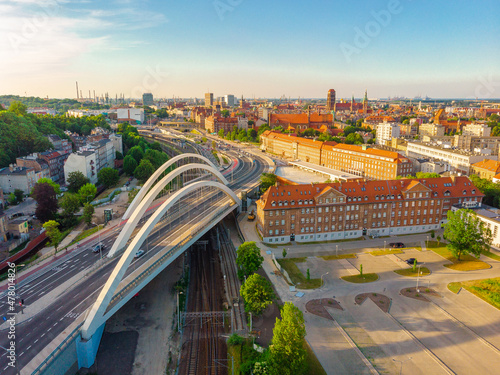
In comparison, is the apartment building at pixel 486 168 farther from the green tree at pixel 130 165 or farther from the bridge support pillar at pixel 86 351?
the green tree at pixel 130 165

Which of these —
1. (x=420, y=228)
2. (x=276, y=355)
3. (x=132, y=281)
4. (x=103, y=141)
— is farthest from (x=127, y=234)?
(x=103, y=141)

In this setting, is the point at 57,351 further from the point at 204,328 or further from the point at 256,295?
the point at 256,295

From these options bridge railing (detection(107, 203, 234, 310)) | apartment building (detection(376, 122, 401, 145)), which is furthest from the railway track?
apartment building (detection(376, 122, 401, 145))

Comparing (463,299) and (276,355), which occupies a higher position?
(276,355)

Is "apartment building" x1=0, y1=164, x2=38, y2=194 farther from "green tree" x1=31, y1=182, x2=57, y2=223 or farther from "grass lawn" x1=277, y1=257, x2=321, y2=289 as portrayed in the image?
"grass lawn" x1=277, y1=257, x2=321, y2=289

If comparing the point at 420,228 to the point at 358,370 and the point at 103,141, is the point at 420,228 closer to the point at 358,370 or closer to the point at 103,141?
the point at 358,370

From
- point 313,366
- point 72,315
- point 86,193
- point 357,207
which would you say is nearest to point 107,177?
point 86,193

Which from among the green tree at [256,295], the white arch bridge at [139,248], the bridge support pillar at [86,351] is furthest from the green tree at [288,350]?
the bridge support pillar at [86,351]

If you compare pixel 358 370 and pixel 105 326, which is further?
pixel 105 326
